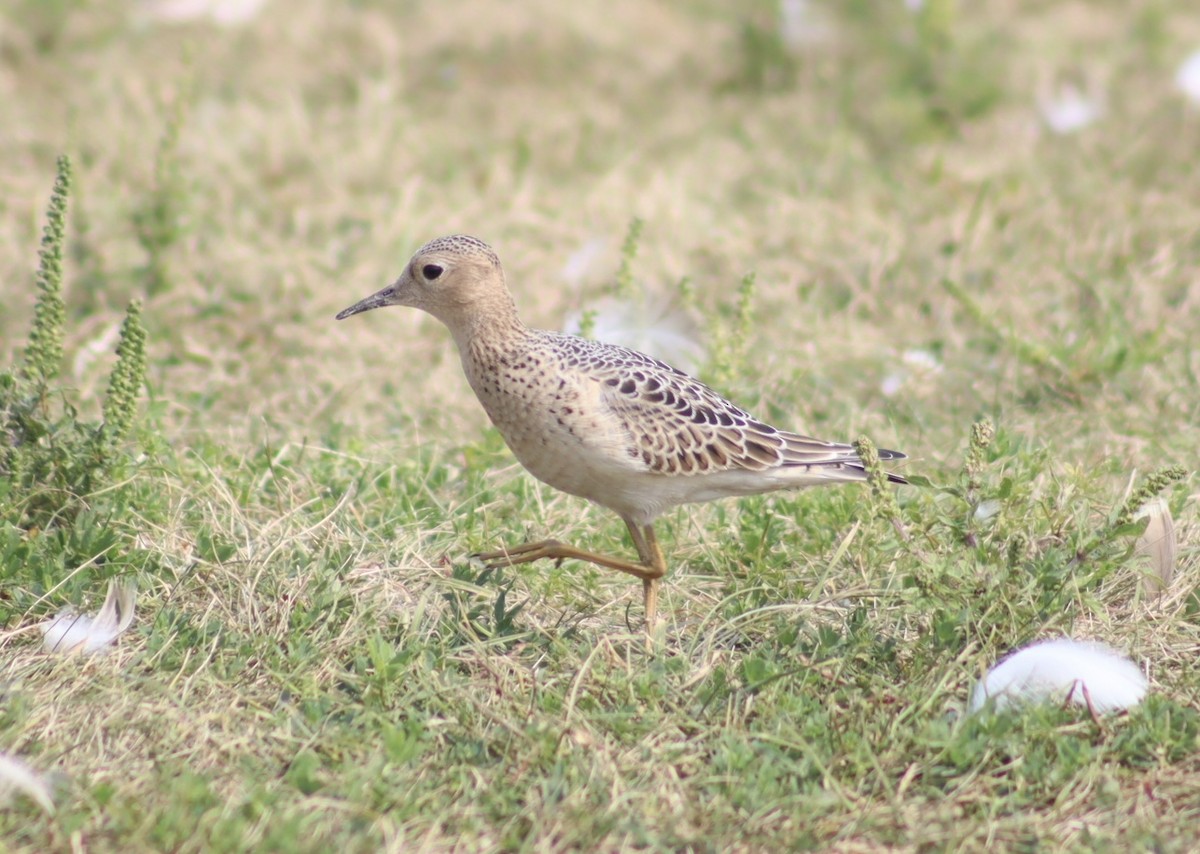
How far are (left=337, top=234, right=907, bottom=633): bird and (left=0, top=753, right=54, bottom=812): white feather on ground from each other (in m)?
1.31

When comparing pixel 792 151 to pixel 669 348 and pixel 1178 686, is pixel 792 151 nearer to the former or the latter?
pixel 669 348

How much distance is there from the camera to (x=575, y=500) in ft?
16.0

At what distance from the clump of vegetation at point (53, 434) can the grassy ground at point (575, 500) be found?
11 cm

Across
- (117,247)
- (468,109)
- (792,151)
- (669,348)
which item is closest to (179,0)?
(468,109)

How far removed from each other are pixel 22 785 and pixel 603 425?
165cm

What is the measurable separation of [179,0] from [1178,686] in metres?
7.20

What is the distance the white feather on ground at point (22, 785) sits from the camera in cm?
313

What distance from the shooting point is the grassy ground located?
3.37m

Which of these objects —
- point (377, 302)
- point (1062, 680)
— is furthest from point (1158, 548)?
point (377, 302)

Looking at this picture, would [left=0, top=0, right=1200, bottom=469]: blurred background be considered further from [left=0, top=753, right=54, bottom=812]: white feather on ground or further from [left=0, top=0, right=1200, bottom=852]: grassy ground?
[left=0, top=753, right=54, bottom=812]: white feather on ground

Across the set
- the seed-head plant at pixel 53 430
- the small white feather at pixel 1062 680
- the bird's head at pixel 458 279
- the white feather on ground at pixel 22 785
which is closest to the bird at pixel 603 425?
the bird's head at pixel 458 279

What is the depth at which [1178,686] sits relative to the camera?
3.67 m

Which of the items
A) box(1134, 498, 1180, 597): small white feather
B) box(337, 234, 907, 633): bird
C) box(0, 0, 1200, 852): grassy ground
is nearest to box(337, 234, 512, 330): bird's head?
box(337, 234, 907, 633): bird

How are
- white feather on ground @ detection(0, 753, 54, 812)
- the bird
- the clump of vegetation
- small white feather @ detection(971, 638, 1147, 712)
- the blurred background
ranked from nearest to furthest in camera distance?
white feather on ground @ detection(0, 753, 54, 812), small white feather @ detection(971, 638, 1147, 712), the bird, the clump of vegetation, the blurred background
